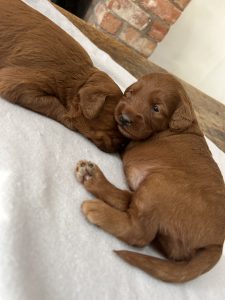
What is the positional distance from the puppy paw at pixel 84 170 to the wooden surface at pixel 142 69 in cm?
161

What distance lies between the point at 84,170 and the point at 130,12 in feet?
8.18

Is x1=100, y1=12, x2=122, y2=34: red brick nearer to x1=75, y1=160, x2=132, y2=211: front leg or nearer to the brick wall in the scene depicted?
the brick wall

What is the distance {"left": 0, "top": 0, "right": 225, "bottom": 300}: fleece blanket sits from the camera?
124cm

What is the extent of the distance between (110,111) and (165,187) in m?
0.48

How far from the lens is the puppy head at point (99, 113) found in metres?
1.79

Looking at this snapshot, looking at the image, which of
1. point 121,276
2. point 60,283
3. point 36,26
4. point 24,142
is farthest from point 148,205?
point 36,26

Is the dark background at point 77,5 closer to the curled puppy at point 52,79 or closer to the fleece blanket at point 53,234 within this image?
the curled puppy at point 52,79

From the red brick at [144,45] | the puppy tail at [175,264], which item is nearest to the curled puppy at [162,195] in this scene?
the puppy tail at [175,264]

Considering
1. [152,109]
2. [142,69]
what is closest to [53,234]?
[152,109]

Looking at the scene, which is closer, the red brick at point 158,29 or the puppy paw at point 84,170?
the puppy paw at point 84,170

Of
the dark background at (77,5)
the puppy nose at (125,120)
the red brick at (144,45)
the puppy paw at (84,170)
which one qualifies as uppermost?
the puppy nose at (125,120)

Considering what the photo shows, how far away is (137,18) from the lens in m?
3.77

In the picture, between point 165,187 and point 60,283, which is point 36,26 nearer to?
point 165,187

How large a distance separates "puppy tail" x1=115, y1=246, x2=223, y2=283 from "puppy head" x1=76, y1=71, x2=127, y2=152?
0.56 m
